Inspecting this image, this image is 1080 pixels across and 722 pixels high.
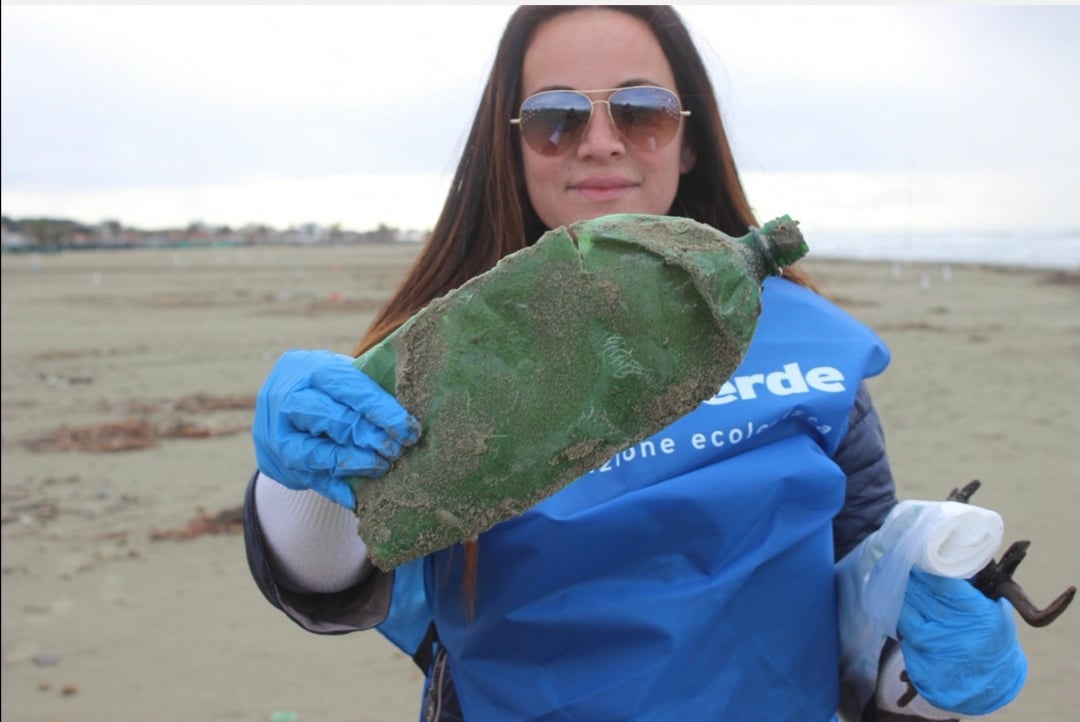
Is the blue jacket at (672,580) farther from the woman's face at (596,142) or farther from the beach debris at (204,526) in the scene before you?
the beach debris at (204,526)

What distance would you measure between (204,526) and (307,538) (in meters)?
5.14

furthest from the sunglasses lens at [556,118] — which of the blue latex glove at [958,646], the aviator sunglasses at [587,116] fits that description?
the blue latex glove at [958,646]

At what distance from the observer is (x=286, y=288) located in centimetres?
2688

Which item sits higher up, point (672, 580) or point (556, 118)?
point (556, 118)

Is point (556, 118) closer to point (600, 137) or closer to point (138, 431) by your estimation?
point (600, 137)

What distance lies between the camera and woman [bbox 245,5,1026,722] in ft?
4.97

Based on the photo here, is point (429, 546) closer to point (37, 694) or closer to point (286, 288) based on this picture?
point (37, 694)

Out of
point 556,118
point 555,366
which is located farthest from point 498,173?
point 555,366

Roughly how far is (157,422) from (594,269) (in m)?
8.79

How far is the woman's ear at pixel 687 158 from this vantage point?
1.96 m

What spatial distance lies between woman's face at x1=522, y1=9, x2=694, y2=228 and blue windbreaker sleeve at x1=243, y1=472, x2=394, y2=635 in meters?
0.77

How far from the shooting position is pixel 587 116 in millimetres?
1681

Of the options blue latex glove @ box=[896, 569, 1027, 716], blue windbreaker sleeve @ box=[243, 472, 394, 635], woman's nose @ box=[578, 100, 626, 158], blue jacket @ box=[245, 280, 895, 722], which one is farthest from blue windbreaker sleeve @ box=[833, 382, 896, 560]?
blue windbreaker sleeve @ box=[243, 472, 394, 635]

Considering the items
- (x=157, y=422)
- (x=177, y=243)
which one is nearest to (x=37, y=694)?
(x=157, y=422)
